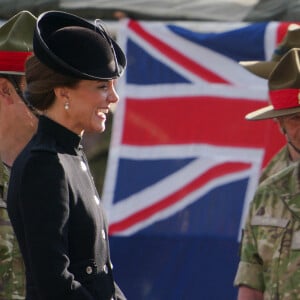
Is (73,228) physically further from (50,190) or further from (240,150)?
(240,150)

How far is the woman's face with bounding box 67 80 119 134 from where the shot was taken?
3.56 meters

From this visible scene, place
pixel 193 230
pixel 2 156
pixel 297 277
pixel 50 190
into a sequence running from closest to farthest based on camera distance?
pixel 50 190, pixel 297 277, pixel 2 156, pixel 193 230

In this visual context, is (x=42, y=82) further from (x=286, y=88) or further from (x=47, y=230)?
(x=286, y=88)

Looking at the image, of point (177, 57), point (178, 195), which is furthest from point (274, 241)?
point (177, 57)

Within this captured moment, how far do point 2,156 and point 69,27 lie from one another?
97 centimetres

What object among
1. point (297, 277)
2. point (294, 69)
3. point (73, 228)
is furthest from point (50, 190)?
point (294, 69)

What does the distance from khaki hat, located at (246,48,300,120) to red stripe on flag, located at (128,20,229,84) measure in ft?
9.44

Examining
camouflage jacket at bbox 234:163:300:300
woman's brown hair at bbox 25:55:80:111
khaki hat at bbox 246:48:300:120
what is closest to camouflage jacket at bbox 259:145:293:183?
khaki hat at bbox 246:48:300:120

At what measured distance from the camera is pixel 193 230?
7.36 m

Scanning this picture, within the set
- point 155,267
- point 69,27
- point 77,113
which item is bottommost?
point 155,267

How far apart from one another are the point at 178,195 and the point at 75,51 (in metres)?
3.92

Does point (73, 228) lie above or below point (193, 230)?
above

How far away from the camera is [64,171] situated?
3453 mm

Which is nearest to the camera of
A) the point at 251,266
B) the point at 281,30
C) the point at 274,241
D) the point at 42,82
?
the point at 42,82
